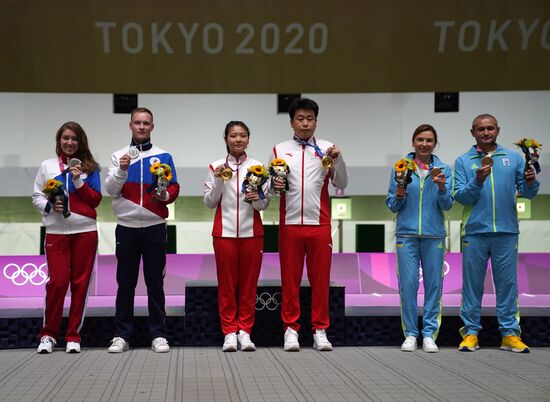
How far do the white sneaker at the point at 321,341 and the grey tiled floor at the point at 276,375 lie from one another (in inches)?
2.9

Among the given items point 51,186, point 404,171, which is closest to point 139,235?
point 51,186

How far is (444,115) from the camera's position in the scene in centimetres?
870

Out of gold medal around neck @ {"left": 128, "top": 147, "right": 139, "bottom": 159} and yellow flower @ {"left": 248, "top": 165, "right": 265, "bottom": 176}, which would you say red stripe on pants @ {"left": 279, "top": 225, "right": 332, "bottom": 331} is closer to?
yellow flower @ {"left": 248, "top": 165, "right": 265, "bottom": 176}

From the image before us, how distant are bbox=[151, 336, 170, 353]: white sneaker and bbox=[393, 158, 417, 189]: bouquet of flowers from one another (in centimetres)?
200

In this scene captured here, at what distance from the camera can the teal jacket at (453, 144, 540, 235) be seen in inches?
210

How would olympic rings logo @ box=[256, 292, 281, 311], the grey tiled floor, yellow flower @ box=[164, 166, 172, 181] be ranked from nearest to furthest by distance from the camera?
the grey tiled floor → yellow flower @ box=[164, 166, 172, 181] → olympic rings logo @ box=[256, 292, 281, 311]

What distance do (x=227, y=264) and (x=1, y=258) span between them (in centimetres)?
338

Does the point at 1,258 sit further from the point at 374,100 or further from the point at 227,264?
the point at 374,100

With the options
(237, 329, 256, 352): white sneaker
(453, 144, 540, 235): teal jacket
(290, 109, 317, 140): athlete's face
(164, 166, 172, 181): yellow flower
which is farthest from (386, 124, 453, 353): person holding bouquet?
(164, 166, 172, 181): yellow flower

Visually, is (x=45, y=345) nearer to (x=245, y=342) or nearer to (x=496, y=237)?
(x=245, y=342)

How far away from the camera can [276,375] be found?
14.4 ft

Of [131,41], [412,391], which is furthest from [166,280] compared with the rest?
[412,391]

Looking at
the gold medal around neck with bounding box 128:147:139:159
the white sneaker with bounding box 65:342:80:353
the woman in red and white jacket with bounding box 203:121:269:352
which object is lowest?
the white sneaker with bounding box 65:342:80:353

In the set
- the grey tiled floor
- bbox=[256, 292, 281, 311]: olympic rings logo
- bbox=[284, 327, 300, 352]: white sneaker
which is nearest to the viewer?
the grey tiled floor
